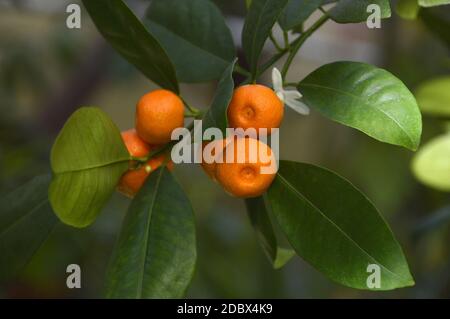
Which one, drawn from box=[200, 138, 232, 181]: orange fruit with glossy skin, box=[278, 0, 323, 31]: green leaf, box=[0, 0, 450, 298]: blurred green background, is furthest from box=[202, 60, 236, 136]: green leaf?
box=[0, 0, 450, 298]: blurred green background

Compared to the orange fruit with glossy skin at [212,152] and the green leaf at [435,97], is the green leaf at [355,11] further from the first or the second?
the green leaf at [435,97]

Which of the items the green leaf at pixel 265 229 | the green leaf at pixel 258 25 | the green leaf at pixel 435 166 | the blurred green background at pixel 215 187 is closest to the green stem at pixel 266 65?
the green leaf at pixel 258 25

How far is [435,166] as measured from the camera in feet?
3.32

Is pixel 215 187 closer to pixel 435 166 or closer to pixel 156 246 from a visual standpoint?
pixel 435 166

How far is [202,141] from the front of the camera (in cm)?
59

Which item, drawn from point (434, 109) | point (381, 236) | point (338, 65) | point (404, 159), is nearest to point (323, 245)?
point (381, 236)

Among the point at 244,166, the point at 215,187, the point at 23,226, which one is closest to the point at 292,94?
the point at 244,166

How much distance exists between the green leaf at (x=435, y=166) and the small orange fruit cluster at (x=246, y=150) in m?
0.45

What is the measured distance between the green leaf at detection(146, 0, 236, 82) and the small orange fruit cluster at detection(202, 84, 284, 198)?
0.14m

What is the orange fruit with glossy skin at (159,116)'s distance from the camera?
64cm

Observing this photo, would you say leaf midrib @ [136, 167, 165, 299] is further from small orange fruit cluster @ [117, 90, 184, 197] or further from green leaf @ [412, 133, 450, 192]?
green leaf @ [412, 133, 450, 192]

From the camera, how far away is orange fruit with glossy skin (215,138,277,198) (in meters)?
0.59

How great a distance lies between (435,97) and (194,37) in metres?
0.44
